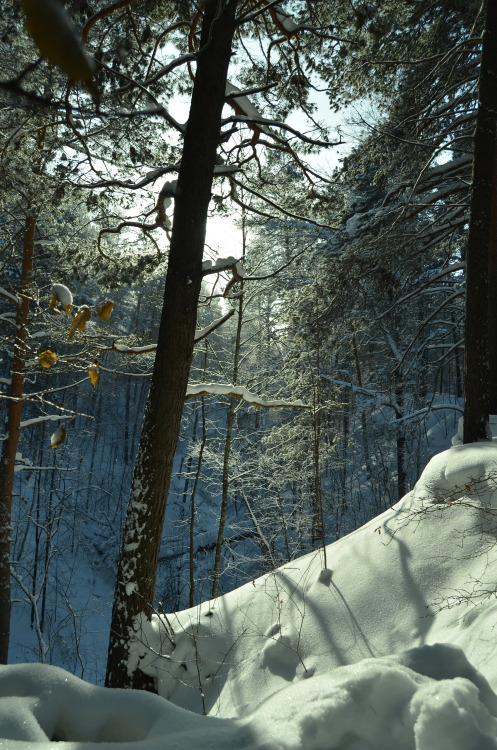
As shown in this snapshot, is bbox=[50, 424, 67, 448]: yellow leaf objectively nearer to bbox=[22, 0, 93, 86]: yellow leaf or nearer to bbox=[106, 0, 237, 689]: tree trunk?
bbox=[106, 0, 237, 689]: tree trunk

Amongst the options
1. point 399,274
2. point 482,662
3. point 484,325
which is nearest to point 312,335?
point 399,274

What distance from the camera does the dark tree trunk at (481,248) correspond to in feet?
19.1

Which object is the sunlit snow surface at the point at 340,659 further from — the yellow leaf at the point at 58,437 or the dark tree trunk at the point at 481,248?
the yellow leaf at the point at 58,437

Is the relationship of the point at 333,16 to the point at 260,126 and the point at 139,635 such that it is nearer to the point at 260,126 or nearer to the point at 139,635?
the point at 260,126

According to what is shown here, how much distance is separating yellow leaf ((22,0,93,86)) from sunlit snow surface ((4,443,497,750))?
1789mm

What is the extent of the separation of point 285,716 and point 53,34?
6.62ft

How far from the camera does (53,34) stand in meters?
0.43

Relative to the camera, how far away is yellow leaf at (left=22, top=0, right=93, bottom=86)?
416 millimetres

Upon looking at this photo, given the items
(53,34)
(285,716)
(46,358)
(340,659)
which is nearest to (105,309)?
(46,358)

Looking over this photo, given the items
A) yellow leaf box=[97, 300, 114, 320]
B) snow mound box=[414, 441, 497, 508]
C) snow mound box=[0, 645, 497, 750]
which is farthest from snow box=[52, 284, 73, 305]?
Answer: snow mound box=[414, 441, 497, 508]

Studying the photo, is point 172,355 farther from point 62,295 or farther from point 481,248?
point 481,248

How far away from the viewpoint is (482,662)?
278 centimetres

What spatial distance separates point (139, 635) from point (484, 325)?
5061mm

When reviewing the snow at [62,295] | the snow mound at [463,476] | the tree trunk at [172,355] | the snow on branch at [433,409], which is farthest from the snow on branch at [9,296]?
the snow on branch at [433,409]
